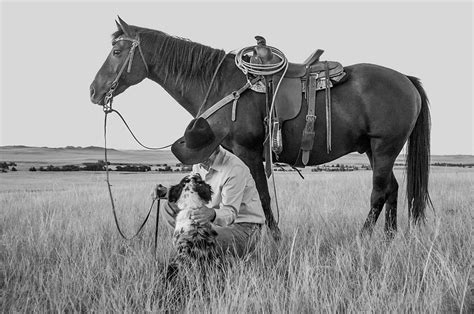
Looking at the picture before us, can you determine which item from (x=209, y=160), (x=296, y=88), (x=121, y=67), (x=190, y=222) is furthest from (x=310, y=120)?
(x=190, y=222)

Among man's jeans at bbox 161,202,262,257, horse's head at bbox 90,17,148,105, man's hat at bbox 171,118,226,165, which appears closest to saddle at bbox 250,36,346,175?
man's jeans at bbox 161,202,262,257

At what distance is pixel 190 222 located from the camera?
3186 millimetres

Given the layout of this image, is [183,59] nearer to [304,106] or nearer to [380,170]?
[304,106]

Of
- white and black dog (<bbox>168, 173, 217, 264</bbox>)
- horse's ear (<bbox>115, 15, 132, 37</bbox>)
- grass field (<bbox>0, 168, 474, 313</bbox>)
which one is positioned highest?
horse's ear (<bbox>115, 15, 132, 37</bbox>)

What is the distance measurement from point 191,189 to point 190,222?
0.23 metres

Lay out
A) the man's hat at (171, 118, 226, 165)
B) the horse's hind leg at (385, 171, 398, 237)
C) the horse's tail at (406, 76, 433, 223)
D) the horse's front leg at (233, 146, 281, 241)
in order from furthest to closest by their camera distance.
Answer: the horse's tail at (406, 76, 433, 223) → the horse's hind leg at (385, 171, 398, 237) → the horse's front leg at (233, 146, 281, 241) → the man's hat at (171, 118, 226, 165)

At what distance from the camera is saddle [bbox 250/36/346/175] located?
5262 mm

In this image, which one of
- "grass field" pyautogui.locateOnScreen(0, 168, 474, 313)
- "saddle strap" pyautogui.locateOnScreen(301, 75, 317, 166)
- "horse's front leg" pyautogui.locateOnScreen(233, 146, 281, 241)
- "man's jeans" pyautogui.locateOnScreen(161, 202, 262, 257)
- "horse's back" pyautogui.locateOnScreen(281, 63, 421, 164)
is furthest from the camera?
"horse's back" pyautogui.locateOnScreen(281, 63, 421, 164)

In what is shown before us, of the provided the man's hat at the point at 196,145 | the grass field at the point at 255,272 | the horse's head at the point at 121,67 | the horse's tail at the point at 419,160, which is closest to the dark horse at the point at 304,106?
the horse's head at the point at 121,67

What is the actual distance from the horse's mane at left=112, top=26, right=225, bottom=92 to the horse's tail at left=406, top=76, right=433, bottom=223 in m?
2.74

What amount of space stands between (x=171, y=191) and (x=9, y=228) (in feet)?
11.8

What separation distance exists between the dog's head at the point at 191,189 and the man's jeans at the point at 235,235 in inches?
20.3

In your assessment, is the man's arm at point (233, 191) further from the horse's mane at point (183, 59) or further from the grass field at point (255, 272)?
the horse's mane at point (183, 59)

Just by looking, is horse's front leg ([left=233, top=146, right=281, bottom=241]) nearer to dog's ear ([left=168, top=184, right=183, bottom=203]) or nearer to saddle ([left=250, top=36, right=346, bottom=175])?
saddle ([left=250, top=36, right=346, bottom=175])
